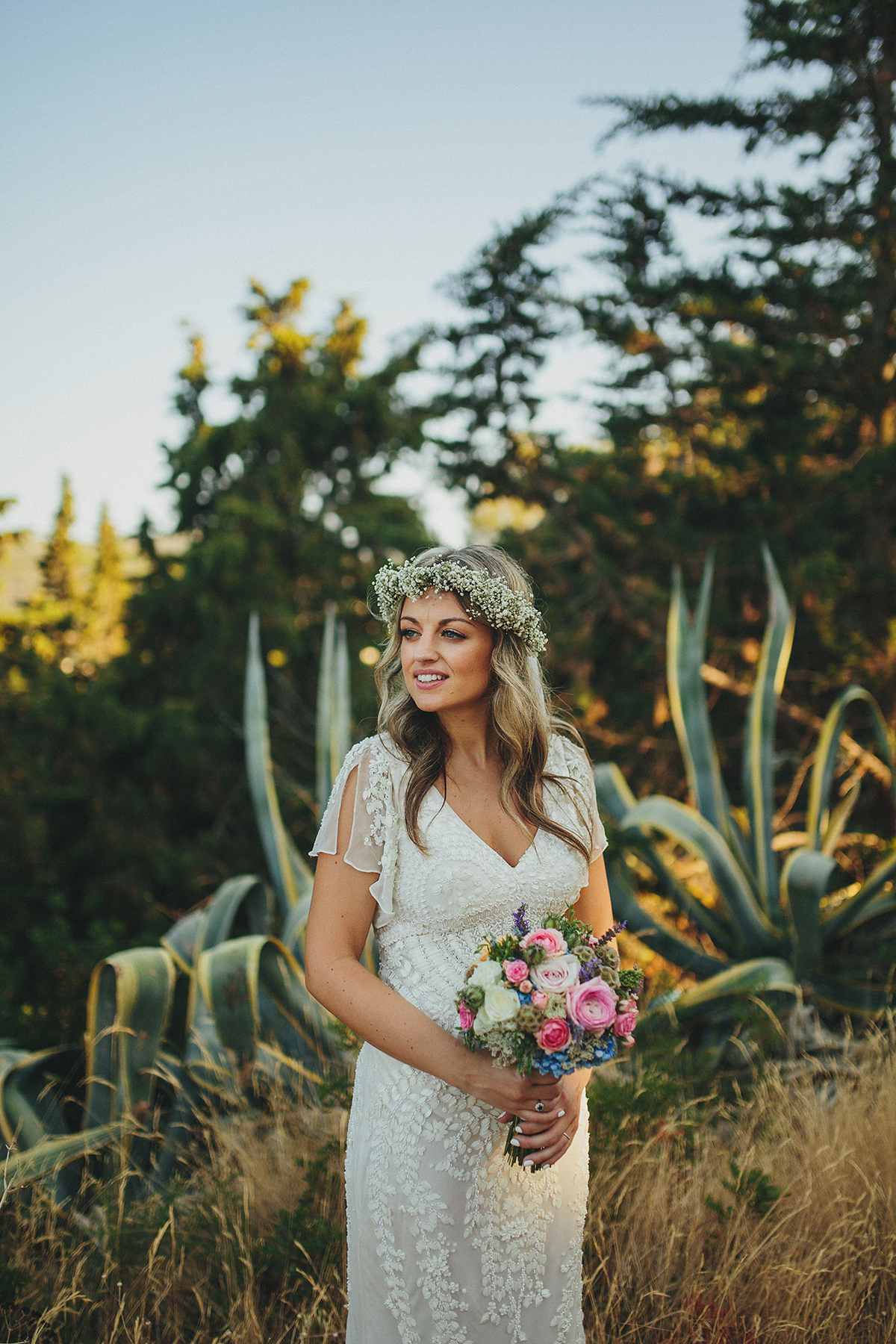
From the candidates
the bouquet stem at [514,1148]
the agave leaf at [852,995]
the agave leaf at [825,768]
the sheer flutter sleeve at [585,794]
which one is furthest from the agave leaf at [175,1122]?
the agave leaf at [825,768]

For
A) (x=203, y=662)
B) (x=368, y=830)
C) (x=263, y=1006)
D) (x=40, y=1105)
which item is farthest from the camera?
(x=203, y=662)

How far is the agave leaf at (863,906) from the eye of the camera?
389 cm

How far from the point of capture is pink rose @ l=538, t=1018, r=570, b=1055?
4.64ft

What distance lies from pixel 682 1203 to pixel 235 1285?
123 centimetres

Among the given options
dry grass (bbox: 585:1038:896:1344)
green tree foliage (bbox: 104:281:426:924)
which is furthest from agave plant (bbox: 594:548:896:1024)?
green tree foliage (bbox: 104:281:426:924)

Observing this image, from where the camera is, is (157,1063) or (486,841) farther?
(157,1063)

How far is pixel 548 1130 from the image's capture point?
1589mm

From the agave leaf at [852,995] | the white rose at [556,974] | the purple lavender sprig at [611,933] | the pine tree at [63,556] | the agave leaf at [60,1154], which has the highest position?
the pine tree at [63,556]

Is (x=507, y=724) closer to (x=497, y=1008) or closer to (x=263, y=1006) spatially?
(x=497, y=1008)

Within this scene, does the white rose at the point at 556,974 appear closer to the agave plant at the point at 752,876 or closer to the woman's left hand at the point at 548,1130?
the woman's left hand at the point at 548,1130

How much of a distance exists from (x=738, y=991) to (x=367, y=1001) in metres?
2.26

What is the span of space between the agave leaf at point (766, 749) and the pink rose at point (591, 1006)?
10.5 ft

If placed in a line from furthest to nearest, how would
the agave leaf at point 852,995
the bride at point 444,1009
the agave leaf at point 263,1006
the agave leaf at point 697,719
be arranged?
the agave leaf at point 697,719
the agave leaf at point 852,995
the agave leaf at point 263,1006
the bride at point 444,1009

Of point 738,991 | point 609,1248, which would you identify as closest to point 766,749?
point 738,991
